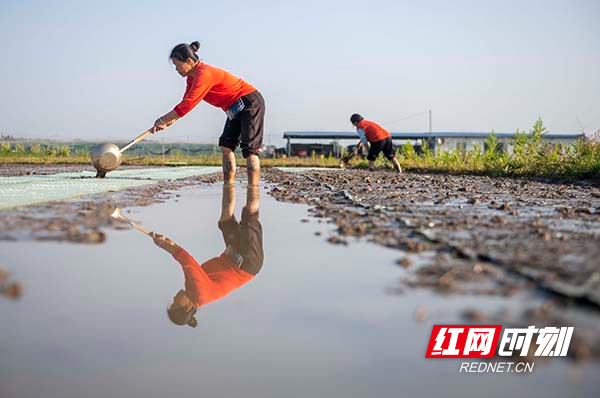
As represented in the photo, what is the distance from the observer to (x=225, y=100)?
786 cm

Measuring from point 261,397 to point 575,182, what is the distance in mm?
10347

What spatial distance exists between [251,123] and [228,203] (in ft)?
5.00

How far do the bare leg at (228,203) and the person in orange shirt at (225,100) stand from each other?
19.2 inches

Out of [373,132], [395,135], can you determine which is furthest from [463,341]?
[395,135]

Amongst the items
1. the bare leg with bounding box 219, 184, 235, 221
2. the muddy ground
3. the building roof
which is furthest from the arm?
the building roof

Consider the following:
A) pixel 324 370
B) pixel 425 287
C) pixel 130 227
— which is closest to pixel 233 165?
pixel 130 227

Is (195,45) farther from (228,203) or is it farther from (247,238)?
(247,238)

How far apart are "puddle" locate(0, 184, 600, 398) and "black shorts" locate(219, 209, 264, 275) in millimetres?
104

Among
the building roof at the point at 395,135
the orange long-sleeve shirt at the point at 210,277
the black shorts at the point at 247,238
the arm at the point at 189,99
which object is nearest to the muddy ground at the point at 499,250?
the black shorts at the point at 247,238

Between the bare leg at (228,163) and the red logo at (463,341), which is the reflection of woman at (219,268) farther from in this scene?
the bare leg at (228,163)

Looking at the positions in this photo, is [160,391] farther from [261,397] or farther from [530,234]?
[530,234]

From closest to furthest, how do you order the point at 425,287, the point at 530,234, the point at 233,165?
the point at 425,287, the point at 530,234, the point at 233,165

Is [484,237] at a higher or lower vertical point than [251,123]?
lower

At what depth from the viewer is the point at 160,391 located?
1.52m
